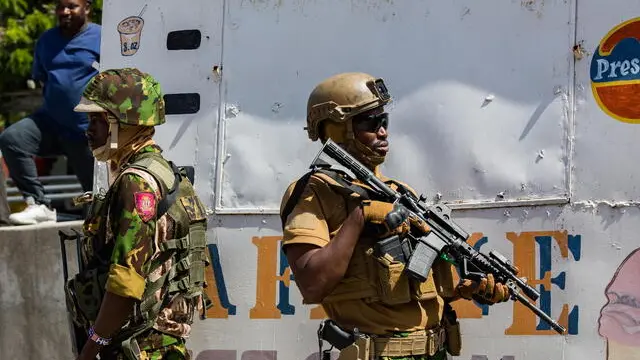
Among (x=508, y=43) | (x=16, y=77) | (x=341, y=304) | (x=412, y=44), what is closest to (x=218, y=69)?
(x=412, y=44)

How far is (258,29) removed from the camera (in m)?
5.18

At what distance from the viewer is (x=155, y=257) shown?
3920 millimetres

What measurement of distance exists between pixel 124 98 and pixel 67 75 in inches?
101

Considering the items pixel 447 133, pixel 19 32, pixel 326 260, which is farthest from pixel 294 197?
pixel 19 32

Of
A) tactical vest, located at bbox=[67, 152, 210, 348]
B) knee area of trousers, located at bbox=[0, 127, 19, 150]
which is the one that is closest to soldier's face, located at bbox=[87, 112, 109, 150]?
tactical vest, located at bbox=[67, 152, 210, 348]

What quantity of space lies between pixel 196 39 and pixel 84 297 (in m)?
1.84

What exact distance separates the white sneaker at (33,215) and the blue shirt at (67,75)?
0.48m

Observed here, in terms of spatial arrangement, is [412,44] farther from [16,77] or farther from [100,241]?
[16,77]

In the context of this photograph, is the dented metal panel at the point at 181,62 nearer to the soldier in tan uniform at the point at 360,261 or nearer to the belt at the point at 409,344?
the soldier in tan uniform at the point at 360,261

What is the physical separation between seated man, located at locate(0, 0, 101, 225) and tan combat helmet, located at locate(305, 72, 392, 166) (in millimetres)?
2923

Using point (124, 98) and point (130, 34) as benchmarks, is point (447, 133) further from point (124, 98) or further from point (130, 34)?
point (130, 34)

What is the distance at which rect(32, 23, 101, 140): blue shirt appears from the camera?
6.38 metres

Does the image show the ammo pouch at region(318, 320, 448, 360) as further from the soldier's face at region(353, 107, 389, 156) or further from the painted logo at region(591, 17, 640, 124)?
the painted logo at region(591, 17, 640, 124)

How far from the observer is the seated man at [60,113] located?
639cm
